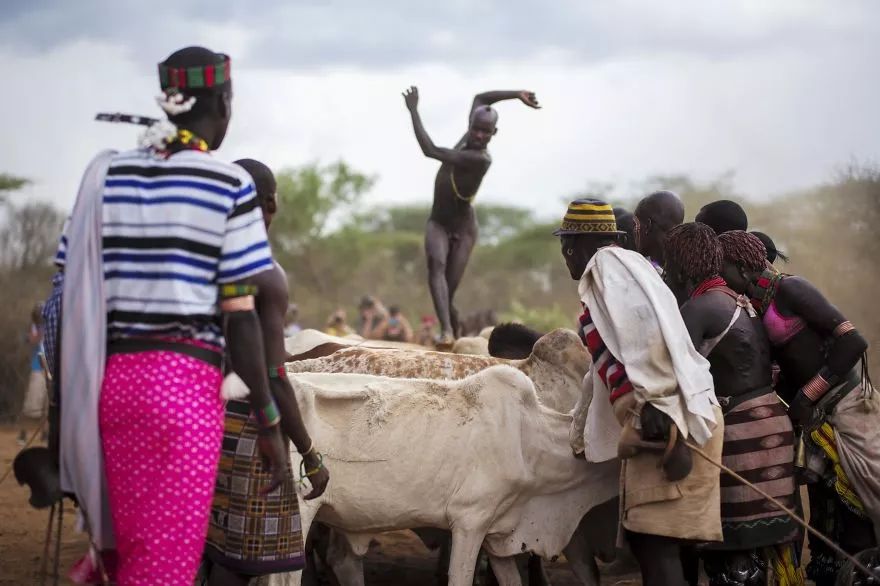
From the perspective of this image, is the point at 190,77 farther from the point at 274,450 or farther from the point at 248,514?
the point at 248,514

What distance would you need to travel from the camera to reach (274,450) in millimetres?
3172

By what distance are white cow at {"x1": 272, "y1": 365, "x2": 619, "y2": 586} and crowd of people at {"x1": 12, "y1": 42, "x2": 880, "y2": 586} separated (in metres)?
0.46

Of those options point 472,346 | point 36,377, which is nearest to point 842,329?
point 472,346

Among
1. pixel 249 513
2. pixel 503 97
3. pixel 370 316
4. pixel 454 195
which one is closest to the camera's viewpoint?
pixel 249 513

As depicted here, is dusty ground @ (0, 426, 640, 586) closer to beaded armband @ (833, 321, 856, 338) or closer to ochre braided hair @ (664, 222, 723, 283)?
beaded armband @ (833, 321, 856, 338)

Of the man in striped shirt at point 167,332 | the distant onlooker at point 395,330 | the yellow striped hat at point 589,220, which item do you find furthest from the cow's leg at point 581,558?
the distant onlooker at point 395,330

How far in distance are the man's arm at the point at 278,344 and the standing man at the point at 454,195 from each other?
4943mm

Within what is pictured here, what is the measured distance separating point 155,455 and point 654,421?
199 centimetres

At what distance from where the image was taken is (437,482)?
5273mm

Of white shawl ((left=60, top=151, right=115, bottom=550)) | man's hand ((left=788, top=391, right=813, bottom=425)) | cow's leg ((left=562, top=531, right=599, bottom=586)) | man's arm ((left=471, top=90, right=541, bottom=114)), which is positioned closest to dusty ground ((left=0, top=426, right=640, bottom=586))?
cow's leg ((left=562, top=531, right=599, bottom=586))

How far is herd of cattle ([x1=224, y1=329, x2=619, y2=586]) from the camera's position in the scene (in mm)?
5230

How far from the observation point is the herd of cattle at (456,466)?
523 centimetres

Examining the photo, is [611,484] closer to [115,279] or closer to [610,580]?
[610,580]

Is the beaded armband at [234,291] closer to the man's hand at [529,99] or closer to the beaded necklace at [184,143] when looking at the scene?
the beaded necklace at [184,143]
